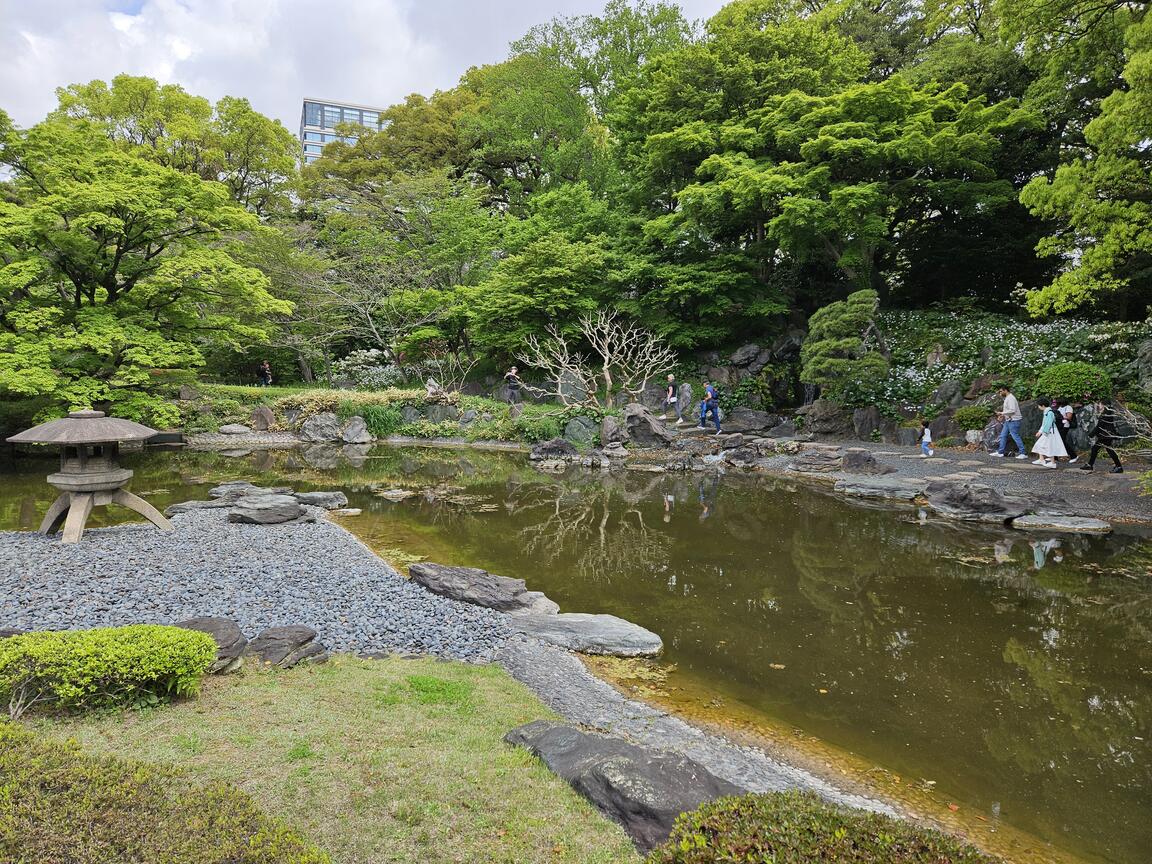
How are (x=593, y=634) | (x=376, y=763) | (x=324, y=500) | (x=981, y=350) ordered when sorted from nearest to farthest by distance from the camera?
(x=376, y=763)
(x=593, y=634)
(x=324, y=500)
(x=981, y=350)

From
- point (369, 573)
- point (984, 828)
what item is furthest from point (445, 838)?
point (369, 573)

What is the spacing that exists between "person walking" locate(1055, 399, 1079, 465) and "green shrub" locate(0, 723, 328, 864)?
15443 mm

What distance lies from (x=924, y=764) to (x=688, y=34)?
30906 millimetres

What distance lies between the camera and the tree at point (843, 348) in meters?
15.7

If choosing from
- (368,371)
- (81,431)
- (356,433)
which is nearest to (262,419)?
(356,433)

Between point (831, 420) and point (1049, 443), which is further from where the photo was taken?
point (831, 420)

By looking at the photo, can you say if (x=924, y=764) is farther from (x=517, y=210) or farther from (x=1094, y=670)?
(x=517, y=210)

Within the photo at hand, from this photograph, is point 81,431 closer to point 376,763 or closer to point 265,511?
point 265,511

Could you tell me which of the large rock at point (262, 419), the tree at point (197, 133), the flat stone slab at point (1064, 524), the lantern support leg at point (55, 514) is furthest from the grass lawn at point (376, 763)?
the tree at point (197, 133)

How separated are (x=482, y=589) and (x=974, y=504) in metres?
8.61

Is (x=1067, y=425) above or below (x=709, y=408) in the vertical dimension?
above

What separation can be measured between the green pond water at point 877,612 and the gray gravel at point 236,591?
A: 149 cm

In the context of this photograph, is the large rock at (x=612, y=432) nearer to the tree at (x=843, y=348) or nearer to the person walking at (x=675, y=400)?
the person walking at (x=675, y=400)

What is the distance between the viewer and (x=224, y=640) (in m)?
4.23
